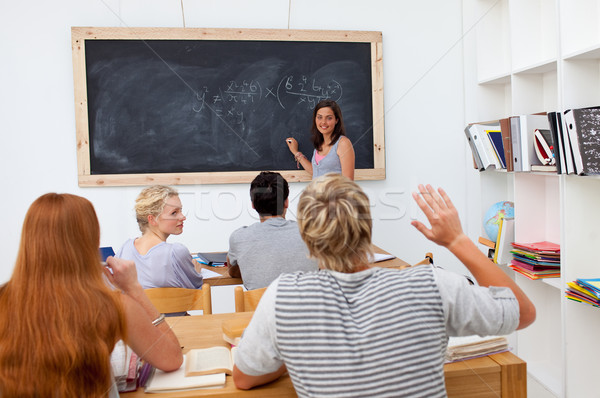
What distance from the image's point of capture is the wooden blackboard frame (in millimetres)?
3641

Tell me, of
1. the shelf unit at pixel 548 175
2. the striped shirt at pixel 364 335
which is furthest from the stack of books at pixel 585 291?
the striped shirt at pixel 364 335

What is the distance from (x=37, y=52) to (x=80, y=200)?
2.93 metres

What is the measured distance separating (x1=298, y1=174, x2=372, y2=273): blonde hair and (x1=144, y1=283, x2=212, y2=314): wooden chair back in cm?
91

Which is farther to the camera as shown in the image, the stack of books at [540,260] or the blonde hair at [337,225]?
the stack of books at [540,260]

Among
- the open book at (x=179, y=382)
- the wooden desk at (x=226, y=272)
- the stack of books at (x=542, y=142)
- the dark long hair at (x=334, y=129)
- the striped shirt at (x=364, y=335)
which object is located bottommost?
the open book at (x=179, y=382)

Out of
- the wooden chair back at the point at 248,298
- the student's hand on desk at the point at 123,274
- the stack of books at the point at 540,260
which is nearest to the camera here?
the student's hand on desk at the point at 123,274

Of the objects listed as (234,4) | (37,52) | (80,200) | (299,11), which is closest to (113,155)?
(37,52)

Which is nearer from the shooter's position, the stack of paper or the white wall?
the stack of paper

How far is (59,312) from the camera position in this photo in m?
1.14

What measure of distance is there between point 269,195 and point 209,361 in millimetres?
1106

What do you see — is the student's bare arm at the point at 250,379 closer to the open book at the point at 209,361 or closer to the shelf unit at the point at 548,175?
the open book at the point at 209,361

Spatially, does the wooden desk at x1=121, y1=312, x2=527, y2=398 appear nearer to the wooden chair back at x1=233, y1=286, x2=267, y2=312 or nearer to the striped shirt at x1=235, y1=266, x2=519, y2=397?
the striped shirt at x1=235, y1=266, x2=519, y2=397

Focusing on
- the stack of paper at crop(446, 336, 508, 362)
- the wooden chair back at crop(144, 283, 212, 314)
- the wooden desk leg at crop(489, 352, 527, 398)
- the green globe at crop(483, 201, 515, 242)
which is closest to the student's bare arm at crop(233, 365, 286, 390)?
the stack of paper at crop(446, 336, 508, 362)

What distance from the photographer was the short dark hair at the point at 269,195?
242 centimetres
